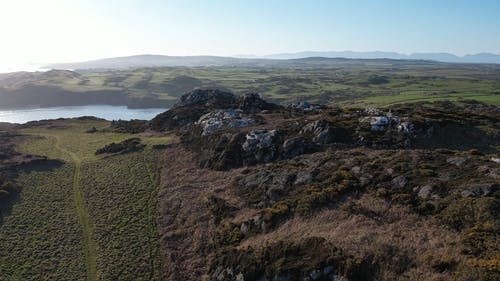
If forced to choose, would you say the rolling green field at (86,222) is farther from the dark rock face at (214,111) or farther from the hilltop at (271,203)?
the dark rock face at (214,111)

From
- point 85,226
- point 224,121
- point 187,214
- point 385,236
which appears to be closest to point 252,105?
point 224,121

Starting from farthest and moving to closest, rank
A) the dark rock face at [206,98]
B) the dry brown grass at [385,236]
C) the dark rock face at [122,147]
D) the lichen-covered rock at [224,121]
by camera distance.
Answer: the dark rock face at [206,98], the lichen-covered rock at [224,121], the dark rock face at [122,147], the dry brown grass at [385,236]

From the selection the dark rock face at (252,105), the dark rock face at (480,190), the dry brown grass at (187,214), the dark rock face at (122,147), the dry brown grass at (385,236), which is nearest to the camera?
the dry brown grass at (385,236)

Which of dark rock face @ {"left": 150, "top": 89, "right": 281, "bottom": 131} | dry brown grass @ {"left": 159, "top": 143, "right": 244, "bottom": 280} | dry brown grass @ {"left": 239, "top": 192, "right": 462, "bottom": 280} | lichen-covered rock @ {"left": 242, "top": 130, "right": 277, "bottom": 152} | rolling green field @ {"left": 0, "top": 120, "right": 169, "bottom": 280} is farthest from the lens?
dark rock face @ {"left": 150, "top": 89, "right": 281, "bottom": 131}

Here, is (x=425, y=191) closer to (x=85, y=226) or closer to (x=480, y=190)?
(x=480, y=190)

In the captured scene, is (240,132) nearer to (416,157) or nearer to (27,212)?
(416,157)

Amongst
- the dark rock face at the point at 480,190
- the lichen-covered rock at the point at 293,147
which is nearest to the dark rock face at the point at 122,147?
the lichen-covered rock at the point at 293,147

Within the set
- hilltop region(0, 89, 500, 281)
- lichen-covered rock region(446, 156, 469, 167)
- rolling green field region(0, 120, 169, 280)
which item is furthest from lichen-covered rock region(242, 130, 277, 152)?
lichen-covered rock region(446, 156, 469, 167)

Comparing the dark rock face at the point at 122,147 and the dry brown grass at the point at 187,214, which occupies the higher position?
the dark rock face at the point at 122,147

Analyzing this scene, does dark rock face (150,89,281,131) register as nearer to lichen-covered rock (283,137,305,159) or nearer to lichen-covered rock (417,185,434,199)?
lichen-covered rock (283,137,305,159)
